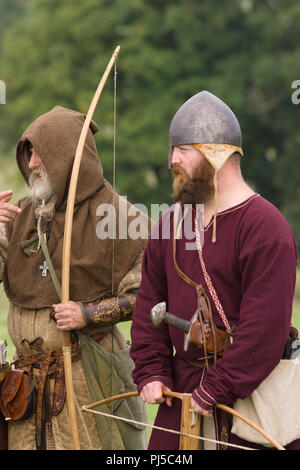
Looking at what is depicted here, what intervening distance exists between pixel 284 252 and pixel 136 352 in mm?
864

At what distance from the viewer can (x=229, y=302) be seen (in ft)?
11.9

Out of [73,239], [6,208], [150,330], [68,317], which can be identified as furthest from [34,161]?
[150,330]

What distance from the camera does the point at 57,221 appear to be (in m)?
4.66

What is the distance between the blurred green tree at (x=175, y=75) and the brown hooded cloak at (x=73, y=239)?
17.2 m

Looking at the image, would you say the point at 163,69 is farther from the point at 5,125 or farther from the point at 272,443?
the point at 272,443

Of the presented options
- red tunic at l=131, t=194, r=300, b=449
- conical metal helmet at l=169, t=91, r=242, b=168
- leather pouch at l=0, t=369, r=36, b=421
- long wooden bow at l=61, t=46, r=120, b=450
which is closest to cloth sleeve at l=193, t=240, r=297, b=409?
red tunic at l=131, t=194, r=300, b=449

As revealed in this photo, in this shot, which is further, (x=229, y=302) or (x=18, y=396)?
(x=18, y=396)

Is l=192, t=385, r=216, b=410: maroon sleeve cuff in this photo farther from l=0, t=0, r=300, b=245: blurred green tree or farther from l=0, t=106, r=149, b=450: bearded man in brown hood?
l=0, t=0, r=300, b=245: blurred green tree

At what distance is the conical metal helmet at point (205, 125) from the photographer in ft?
12.1

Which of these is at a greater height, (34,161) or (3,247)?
(34,161)

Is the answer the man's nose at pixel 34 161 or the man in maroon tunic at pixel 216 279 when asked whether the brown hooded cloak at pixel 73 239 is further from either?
the man in maroon tunic at pixel 216 279

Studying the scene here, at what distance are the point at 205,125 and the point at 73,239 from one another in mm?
1192

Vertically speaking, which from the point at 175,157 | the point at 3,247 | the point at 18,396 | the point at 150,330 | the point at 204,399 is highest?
the point at 175,157

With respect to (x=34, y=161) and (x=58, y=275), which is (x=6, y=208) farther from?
(x=58, y=275)
